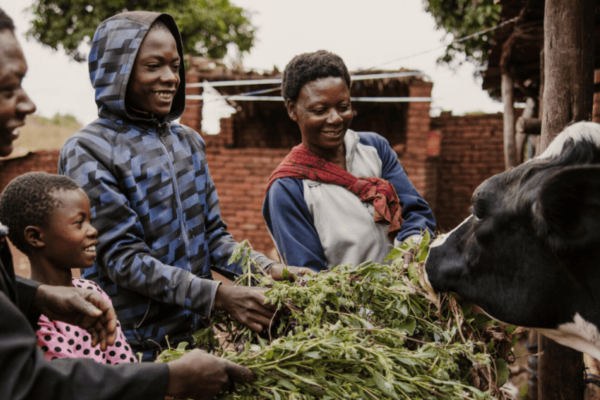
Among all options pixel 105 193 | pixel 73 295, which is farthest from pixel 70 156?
pixel 73 295

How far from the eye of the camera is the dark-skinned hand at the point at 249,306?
1679 millimetres

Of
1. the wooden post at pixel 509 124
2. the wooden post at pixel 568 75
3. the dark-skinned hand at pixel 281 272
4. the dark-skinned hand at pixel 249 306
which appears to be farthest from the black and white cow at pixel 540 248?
the wooden post at pixel 509 124

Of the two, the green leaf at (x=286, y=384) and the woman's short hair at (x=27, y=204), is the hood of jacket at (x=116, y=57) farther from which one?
the green leaf at (x=286, y=384)

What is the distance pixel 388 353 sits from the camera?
4.63ft

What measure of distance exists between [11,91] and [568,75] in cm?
282

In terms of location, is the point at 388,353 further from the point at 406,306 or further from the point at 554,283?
the point at 554,283

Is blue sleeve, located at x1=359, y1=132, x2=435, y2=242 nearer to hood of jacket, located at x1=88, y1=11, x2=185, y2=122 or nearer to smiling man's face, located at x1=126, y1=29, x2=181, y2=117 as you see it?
smiling man's face, located at x1=126, y1=29, x2=181, y2=117

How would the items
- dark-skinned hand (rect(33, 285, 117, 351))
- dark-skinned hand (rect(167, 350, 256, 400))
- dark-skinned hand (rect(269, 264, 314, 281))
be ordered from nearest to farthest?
dark-skinned hand (rect(167, 350, 256, 400)) < dark-skinned hand (rect(33, 285, 117, 351)) < dark-skinned hand (rect(269, 264, 314, 281))

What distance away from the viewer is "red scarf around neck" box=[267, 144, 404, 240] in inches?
94.5

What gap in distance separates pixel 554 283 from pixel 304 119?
140cm

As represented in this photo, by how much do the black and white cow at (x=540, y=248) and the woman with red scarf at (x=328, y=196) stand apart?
573 millimetres

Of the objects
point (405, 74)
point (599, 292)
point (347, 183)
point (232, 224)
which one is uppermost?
point (405, 74)

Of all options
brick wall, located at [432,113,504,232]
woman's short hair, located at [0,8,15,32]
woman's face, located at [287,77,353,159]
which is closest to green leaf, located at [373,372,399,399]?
woman's short hair, located at [0,8,15,32]

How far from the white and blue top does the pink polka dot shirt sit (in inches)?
33.2
